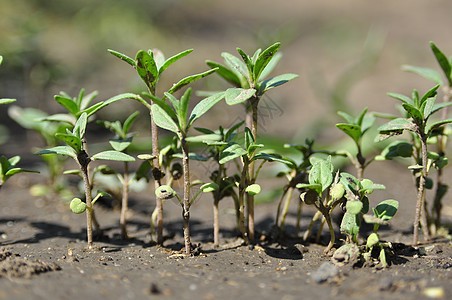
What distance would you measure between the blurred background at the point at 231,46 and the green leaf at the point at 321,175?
1740 mm

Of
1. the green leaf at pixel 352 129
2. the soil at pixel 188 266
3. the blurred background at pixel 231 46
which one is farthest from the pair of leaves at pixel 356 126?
the blurred background at pixel 231 46

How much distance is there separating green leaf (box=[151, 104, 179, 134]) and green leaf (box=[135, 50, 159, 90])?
0.46 ft

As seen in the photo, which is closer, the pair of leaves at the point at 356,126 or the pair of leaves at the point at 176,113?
the pair of leaves at the point at 176,113

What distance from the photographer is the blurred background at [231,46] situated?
391 cm

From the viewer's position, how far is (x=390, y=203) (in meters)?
1.77

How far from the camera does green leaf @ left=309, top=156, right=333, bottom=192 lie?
168cm

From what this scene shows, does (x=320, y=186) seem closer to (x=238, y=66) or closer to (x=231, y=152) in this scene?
(x=231, y=152)

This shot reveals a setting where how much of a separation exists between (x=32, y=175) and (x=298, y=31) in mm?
5058

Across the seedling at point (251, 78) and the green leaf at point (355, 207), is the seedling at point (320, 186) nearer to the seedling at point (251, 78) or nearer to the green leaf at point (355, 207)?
the green leaf at point (355, 207)

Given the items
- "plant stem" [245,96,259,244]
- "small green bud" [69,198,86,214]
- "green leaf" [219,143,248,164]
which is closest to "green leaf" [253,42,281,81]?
"plant stem" [245,96,259,244]

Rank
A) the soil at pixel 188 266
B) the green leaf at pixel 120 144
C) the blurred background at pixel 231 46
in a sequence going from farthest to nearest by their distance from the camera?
the blurred background at pixel 231 46, the green leaf at pixel 120 144, the soil at pixel 188 266

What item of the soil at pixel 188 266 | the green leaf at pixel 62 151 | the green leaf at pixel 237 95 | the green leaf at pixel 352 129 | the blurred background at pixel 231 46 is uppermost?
the blurred background at pixel 231 46

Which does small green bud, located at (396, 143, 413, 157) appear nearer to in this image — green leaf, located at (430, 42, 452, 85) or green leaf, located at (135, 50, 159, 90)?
green leaf, located at (430, 42, 452, 85)

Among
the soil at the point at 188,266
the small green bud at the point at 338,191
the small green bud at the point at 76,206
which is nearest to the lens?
the soil at the point at 188,266
